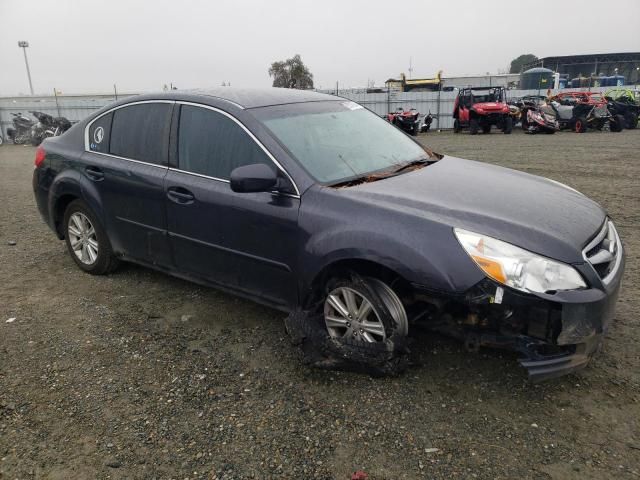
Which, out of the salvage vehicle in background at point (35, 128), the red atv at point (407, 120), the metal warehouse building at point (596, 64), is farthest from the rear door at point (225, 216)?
the metal warehouse building at point (596, 64)

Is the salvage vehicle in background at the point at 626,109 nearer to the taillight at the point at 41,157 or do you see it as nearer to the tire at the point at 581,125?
the tire at the point at 581,125

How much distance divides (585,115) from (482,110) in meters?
3.91

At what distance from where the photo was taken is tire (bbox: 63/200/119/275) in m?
4.41

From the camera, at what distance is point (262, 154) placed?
10.5 ft

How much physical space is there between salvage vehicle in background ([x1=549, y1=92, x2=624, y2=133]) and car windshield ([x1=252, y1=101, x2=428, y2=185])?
19279 millimetres

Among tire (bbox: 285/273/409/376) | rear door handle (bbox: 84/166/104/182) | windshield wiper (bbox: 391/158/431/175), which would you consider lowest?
tire (bbox: 285/273/409/376)

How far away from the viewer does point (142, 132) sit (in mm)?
3975

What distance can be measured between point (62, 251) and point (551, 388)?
4.91 metres

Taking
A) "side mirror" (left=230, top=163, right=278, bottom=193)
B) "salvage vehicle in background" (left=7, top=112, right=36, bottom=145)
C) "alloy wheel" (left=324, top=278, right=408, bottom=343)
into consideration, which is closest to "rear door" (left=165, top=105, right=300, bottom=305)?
"side mirror" (left=230, top=163, right=278, bottom=193)

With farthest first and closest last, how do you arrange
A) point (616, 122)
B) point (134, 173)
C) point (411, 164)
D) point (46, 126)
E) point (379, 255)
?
1. point (616, 122)
2. point (46, 126)
3. point (134, 173)
4. point (411, 164)
5. point (379, 255)

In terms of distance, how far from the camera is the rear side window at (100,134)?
427cm

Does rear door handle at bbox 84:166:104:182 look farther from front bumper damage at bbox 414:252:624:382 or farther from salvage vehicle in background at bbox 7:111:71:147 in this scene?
salvage vehicle in background at bbox 7:111:71:147

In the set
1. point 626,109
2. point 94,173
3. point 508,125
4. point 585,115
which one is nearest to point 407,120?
point 508,125

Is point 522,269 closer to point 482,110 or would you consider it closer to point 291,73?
point 482,110
